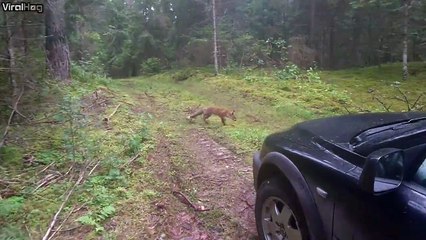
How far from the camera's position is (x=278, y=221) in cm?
261

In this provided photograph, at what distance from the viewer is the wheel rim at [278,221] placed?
245 centimetres

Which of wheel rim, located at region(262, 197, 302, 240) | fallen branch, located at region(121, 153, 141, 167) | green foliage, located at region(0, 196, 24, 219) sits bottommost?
green foliage, located at region(0, 196, 24, 219)

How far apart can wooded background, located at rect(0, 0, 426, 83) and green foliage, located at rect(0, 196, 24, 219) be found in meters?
12.2

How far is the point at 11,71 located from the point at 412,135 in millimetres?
4763

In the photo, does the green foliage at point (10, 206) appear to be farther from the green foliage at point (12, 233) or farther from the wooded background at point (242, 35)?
the wooded background at point (242, 35)

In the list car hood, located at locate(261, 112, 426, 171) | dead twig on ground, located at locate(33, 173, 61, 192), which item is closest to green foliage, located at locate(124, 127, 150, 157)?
dead twig on ground, located at locate(33, 173, 61, 192)

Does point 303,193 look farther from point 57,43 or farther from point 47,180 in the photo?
point 57,43

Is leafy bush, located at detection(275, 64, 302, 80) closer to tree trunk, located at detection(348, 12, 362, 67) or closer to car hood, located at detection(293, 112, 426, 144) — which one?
tree trunk, located at detection(348, 12, 362, 67)

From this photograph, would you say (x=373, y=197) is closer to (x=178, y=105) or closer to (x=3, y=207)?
(x=3, y=207)

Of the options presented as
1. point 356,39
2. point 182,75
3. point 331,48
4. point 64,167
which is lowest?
point 64,167

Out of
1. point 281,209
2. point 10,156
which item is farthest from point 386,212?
point 10,156

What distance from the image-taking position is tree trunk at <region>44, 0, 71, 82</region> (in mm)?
10570

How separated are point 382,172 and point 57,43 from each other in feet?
35.4

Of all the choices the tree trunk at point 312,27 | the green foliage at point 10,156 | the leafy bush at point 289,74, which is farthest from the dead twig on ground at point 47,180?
the tree trunk at point 312,27
